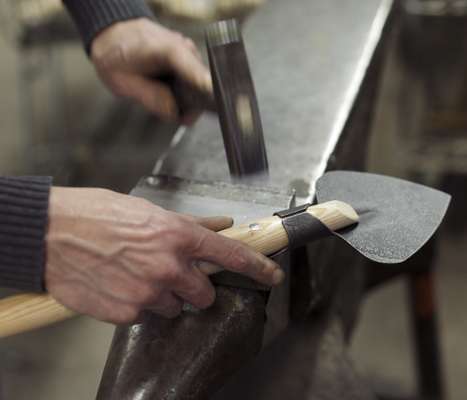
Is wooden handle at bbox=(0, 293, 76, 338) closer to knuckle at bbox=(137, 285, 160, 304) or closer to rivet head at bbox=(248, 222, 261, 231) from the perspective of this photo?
knuckle at bbox=(137, 285, 160, 304)

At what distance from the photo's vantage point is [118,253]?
0.67 m

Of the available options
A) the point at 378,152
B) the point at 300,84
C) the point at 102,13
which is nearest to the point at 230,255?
the point at 300,84

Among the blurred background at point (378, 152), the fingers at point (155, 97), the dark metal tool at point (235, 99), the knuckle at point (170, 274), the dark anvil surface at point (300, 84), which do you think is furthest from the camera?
the blurred background at point (378, 152)

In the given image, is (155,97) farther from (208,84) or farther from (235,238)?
(235,238)

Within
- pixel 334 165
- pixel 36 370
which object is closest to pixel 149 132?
pixel 36 370

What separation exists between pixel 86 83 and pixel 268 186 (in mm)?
2366

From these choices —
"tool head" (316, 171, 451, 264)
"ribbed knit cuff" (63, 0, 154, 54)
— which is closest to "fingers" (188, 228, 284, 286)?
"tool head" (316, 171, 451, 264)

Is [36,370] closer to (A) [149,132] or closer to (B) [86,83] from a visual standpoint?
(A) [149,132]

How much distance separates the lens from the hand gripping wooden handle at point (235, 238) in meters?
0.71

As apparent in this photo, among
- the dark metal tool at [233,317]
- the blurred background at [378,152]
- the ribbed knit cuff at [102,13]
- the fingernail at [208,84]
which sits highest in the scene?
the ribbed knit cuff at [102,13]

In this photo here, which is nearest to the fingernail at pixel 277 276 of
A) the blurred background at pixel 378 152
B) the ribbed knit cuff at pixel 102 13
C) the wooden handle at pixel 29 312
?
the wooden handle at pixel 29 312

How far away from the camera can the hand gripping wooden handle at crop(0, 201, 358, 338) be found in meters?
0.71

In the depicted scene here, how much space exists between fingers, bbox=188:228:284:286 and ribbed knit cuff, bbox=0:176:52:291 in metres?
0.16

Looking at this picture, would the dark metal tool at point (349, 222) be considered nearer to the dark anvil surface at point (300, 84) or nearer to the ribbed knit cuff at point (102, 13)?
the dark anvil surface at point (300, 84)
